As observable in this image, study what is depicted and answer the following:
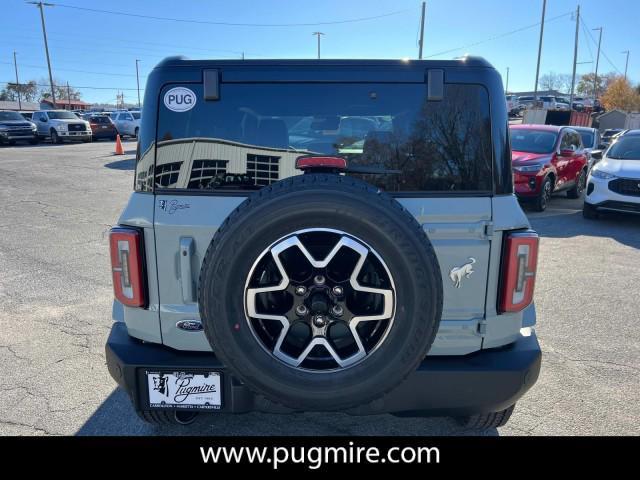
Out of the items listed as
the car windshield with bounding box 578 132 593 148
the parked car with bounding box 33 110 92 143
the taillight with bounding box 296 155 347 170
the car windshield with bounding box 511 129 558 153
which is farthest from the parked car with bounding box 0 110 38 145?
the taillight with bounding box 296 155 347 170

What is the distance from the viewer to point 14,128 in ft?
79.6

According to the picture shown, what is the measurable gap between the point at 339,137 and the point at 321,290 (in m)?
0.75

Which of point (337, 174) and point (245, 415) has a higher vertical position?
point (337, 174)

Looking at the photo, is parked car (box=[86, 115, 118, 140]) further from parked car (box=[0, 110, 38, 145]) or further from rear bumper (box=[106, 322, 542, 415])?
rear bumper (box=[106, 322, 542, 415])

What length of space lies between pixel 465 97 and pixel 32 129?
28257 mm

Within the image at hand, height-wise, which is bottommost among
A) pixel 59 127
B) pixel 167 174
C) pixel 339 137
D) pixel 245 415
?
pixel 245 415

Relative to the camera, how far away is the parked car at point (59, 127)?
25953mm

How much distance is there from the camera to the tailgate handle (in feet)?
7.23

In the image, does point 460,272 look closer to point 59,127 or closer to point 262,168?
point 262,168

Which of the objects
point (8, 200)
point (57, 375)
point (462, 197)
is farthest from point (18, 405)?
A: point (8, 200)

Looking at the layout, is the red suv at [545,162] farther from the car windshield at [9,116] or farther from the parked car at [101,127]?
the parked car at [101,127]

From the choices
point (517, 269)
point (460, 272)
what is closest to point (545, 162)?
point (517, 269)

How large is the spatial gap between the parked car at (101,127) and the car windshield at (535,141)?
84.3ft

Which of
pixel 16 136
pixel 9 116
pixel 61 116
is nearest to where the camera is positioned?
pixel 16 136
